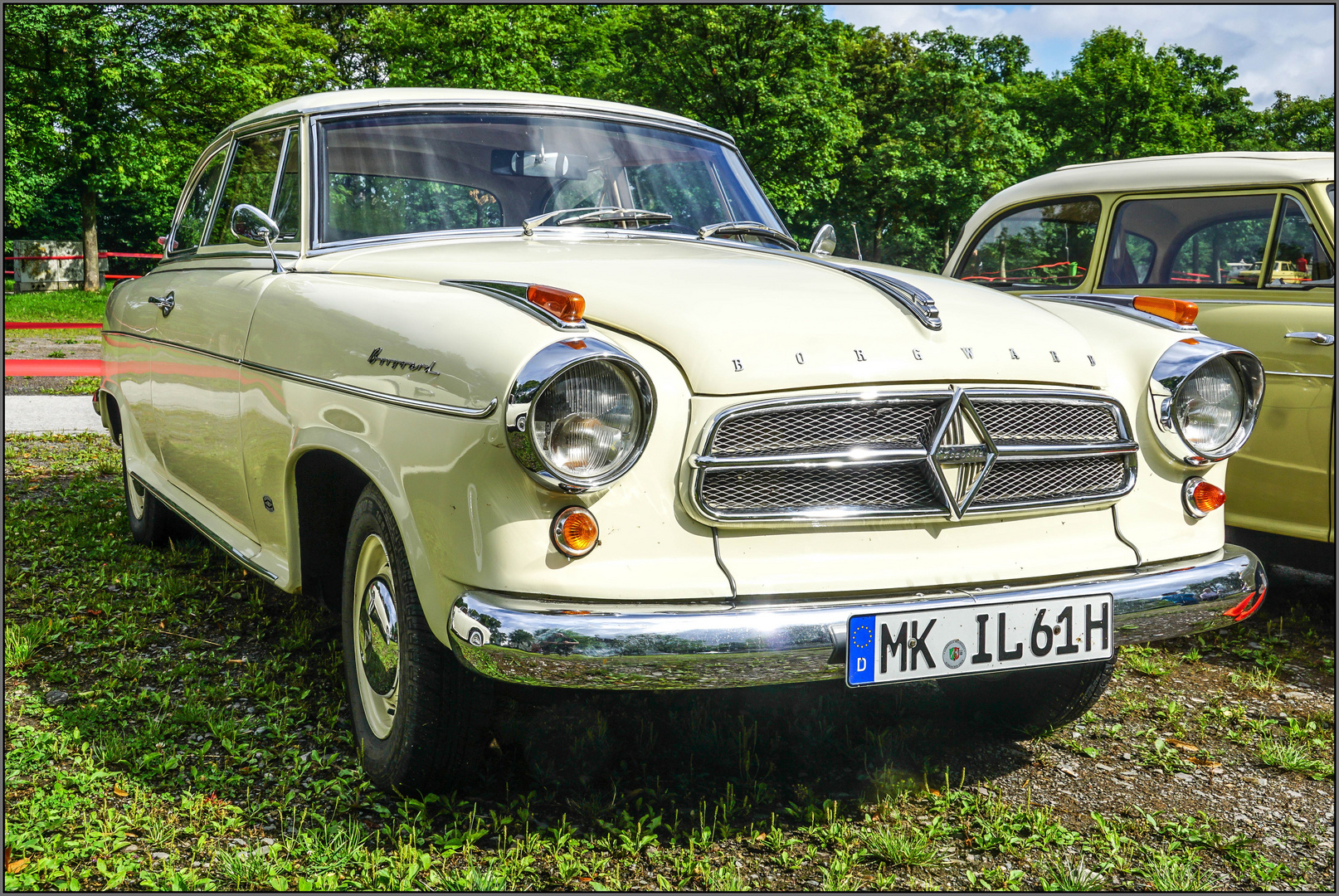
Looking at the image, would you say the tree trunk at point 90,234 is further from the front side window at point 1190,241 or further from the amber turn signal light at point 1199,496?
the amber turn signal light at point 1199,496

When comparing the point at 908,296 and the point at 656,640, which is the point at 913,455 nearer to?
the point at 908,296

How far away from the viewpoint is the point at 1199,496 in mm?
2838

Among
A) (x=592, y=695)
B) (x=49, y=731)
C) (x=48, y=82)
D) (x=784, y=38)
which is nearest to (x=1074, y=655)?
(x=592, y=695)

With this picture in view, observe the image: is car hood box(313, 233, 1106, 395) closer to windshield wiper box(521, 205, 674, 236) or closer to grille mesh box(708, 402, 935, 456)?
grille mesh box(708, 402, 935, 456)

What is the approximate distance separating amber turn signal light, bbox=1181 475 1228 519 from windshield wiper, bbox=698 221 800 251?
1605 millimetres

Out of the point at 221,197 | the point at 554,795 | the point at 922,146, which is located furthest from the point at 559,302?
the point at 922,146

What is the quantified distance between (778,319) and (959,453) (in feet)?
1.69

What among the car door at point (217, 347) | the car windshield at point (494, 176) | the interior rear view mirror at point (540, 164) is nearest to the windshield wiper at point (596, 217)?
the car windshield at point (494, 176)

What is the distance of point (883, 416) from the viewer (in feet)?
8.09

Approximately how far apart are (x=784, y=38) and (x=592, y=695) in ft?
77.6

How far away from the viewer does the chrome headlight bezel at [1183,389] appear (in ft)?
9.21

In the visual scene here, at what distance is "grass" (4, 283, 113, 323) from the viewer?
2144cm

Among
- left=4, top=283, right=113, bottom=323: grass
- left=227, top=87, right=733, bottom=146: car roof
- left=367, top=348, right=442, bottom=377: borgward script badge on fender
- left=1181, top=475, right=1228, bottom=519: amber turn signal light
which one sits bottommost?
left=4, top=283, right=113, bottom=323: grass

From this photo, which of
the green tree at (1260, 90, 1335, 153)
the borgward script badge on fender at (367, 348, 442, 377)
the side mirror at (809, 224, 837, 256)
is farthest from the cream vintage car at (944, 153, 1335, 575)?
the green tree at (1260, 90, 1335, 153)
